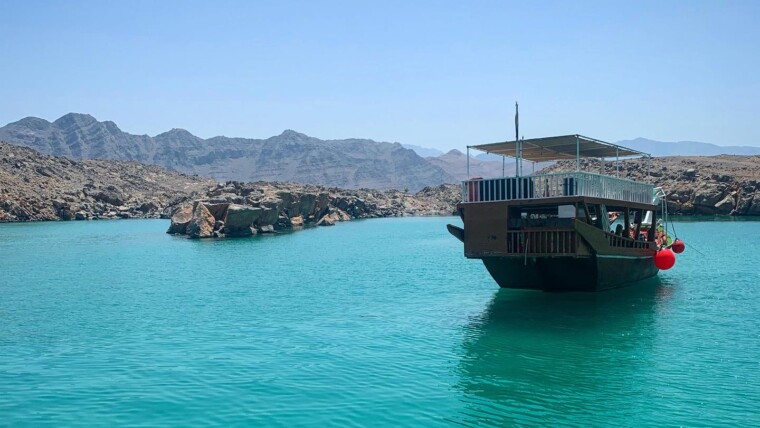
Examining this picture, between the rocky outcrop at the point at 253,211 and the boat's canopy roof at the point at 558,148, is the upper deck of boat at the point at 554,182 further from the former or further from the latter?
the rocky outcrop at the point at 253,211

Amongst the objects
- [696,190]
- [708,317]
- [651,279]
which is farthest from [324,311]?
[696,190]

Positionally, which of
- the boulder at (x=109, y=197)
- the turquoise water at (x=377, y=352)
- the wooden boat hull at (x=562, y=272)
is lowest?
the turquoise water at (x=377, y=352)

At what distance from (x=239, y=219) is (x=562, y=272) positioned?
54.6 m

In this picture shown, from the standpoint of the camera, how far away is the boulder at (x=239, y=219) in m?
73.3

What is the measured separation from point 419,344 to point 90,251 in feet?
148

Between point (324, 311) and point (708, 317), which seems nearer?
point (708, 317)

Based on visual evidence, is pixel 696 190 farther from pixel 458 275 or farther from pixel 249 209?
pixel 458 275

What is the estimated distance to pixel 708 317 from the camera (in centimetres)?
2225

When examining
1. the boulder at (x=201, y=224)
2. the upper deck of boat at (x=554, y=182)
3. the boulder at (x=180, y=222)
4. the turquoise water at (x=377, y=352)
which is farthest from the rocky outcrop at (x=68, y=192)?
the upper deck of boat at (x=554, y=182)

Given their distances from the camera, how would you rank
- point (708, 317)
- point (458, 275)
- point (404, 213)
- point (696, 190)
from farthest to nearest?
point (404, 213), point (696, 190), point (458, 275), point (708, 317)

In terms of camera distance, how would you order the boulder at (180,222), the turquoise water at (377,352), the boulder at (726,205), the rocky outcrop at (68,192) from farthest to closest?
the rocky outcrop at (68,192) → the boulder at (726,205) → the boulder at (180,222) → the turquoise water at (377,352)

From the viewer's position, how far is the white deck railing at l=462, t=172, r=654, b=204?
23.1 metres

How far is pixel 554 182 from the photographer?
23.4 metres

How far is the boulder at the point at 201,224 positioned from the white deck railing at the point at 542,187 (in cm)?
5113
